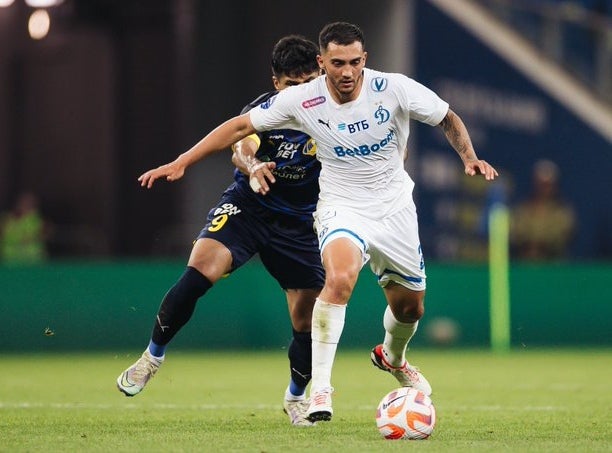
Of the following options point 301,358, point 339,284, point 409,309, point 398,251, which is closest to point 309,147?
point 398,251

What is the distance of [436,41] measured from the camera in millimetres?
22109

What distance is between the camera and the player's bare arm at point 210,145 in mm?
8508

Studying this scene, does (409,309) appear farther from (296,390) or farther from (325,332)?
(325,332)

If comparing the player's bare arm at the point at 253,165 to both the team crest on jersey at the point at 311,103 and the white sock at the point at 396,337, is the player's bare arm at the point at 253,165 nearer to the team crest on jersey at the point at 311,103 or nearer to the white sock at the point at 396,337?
the team crest on jersey at the point at 311,103

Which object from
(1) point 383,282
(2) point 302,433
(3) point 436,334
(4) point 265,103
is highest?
(4) point 265,103

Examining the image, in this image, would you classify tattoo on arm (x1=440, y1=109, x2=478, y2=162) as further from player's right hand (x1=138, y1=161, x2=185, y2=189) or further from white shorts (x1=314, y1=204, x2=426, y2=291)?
player's right hand (x1=138, y1=161, x2=185, y2=189)

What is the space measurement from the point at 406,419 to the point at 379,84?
2090 mm

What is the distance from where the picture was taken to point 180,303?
9078 millimetres

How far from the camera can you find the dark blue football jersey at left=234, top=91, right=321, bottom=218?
910 cm

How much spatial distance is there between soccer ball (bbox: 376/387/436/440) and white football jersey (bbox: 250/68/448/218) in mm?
1311

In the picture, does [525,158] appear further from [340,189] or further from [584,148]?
[340,189]

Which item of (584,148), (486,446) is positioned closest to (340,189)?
(486,446)

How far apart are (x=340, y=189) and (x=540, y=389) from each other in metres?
4.04

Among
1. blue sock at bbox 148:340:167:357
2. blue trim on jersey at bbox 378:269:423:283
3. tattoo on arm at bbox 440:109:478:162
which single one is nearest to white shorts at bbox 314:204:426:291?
blue trim on jersey at bbox 378:269:423:283
